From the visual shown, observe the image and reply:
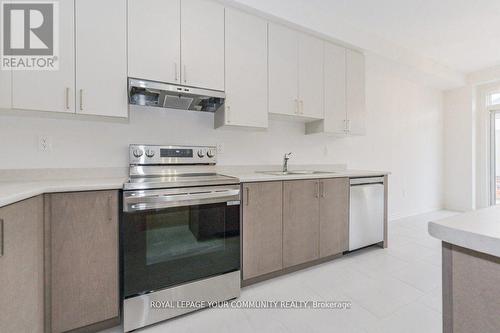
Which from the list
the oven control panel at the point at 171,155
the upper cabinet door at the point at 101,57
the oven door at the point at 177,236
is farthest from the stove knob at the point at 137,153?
the oven door at the point at 177,236

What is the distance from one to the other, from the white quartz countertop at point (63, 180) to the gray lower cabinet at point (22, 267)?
5cm

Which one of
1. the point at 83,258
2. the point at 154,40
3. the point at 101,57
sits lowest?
the point at 83,258

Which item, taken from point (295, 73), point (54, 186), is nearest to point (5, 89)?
point (54, 186)

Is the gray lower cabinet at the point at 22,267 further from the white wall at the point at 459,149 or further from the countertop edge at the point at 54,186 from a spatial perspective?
the white wall at the point at 459,149

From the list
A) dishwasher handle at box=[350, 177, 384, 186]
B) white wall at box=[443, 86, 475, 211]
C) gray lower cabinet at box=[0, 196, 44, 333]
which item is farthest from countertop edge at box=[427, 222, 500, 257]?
white wall at box=[443, 86, 475, 211]

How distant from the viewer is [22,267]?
1067 mm

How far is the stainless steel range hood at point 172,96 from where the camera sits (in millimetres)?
1730

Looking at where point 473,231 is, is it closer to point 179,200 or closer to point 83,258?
point 179,200

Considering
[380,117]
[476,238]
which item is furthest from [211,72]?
[380,117]

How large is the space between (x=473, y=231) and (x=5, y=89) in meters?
2.32

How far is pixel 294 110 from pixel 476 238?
2.05 meters

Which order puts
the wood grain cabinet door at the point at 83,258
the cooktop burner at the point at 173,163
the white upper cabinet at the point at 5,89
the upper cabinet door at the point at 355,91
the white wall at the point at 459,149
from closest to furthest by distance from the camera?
the wood grain cabinet door at the point at 83,258
the white upper cabinet at the point at 5,89
the cooktop burner at the point at 173,163
the upper cabinet door at the point at 355,91
the white wall at the point at 459,149

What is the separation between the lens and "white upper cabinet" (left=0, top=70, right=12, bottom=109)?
4.62 ft

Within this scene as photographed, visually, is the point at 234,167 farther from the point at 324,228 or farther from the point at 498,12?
the point at 498,12
